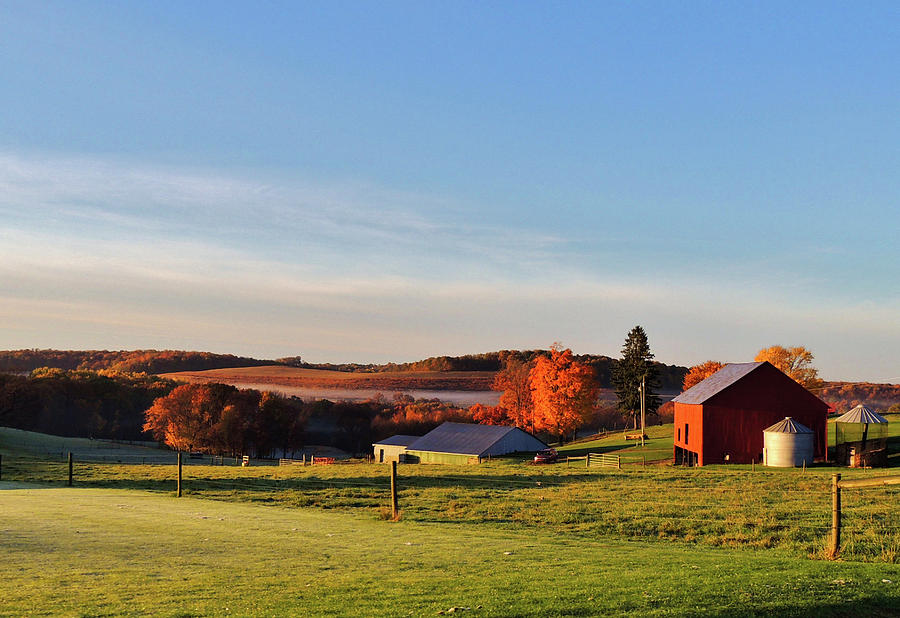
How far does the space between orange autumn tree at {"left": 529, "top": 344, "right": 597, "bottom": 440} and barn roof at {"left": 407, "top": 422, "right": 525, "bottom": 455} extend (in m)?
11.4

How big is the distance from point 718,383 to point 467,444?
94.5 ft

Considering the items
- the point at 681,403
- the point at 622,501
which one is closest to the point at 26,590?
the point at 622,501

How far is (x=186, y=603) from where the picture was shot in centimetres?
1061

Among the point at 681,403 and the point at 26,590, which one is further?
the point at 681,403

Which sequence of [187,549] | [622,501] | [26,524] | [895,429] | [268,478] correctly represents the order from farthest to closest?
[895,429] < [268,478] < [622,501] < [26,524] < [187,549]

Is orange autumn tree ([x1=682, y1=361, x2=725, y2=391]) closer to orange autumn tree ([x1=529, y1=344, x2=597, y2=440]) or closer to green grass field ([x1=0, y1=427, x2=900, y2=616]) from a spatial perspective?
orange autumn tree ([x1=529, y1=344, x2=597, y2=440])

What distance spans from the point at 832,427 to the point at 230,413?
79.4m

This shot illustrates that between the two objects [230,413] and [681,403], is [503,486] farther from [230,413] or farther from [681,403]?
[230,413]

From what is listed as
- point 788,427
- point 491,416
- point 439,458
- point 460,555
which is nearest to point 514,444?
point 439,458

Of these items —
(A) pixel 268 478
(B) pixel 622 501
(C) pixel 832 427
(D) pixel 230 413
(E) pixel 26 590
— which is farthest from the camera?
(D) pixel 230 413

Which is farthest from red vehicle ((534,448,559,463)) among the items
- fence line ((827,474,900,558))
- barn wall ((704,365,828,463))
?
fence line ((827,474,900,558))

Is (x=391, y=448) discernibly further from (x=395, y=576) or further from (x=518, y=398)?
(x=395, y=576)

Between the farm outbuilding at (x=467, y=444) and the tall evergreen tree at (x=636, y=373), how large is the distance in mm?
23733

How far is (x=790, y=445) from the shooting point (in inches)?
2168
